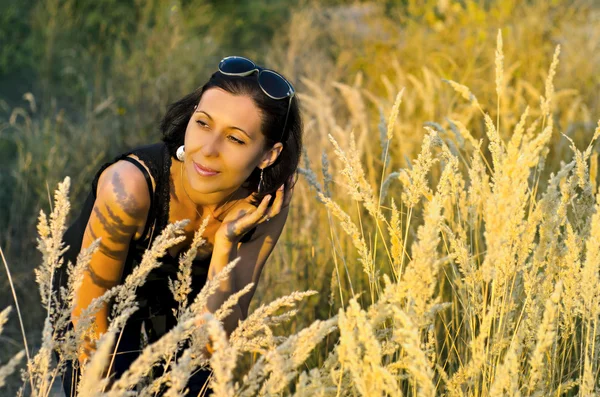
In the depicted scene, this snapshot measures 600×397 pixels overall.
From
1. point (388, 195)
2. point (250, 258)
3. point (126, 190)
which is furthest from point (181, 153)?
point (388, 195)

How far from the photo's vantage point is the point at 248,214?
253cm

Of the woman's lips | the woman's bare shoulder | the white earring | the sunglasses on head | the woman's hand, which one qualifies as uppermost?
the sunglasses on head

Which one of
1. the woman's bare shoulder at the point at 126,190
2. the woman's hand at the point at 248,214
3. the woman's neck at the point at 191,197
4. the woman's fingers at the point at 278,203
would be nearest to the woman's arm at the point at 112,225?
the woman's bare shoulder at the point at 126,190

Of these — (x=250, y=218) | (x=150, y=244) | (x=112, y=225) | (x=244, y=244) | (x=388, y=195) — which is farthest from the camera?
(x=388, y=195)

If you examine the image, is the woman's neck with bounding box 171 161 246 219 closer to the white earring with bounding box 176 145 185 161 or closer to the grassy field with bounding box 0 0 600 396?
the white earring with bounding box 176 145 185 161

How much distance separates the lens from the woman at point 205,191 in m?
2.38

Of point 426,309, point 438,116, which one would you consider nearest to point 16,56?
point 438,116

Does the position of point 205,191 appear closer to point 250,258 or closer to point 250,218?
point 250,218

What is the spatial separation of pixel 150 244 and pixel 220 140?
0.48m

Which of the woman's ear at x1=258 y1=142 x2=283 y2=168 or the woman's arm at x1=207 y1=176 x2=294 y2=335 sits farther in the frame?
the woman's ear at x1=258 y1=142 x2=283 y2=168

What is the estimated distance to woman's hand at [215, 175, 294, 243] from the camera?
247 centimetres

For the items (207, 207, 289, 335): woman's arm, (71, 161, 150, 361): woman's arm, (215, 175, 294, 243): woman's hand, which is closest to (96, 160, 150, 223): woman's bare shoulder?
(71, 161, 150, 361): woman's arm

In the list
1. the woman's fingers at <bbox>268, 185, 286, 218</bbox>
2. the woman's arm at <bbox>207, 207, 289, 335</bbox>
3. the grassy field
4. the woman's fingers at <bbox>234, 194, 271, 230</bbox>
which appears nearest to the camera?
the grassy field

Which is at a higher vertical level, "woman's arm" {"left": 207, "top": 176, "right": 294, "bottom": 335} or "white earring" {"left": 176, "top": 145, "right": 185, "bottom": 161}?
"white earring" {"left": 176, "top": 145, "right": 185, "bottom": 161}
